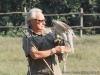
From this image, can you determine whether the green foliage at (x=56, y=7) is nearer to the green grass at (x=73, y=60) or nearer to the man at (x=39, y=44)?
the green grass at (x=73, y=60)

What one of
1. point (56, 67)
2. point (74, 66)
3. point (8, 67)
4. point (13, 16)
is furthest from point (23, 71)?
point (13, 16)

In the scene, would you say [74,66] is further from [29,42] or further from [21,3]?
[21,3]

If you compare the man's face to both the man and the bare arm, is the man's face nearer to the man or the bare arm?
the man

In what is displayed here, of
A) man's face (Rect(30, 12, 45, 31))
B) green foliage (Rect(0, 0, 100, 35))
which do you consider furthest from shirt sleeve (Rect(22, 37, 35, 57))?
green foliage (Rect(0, 0, 100, 35))

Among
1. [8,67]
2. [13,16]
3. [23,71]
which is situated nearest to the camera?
[23,71]

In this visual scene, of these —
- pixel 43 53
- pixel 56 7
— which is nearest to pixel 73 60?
pixel 43 53

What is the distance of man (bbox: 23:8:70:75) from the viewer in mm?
4688

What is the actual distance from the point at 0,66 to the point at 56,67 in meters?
5.37

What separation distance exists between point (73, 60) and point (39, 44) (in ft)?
20.3

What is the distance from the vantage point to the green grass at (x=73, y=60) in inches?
366

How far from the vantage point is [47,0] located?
23406 millimetres

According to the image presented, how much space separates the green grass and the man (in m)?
4.27

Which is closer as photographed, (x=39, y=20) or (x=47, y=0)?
(x=39, y=20)

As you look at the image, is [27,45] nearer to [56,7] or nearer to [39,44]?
[39,44]
